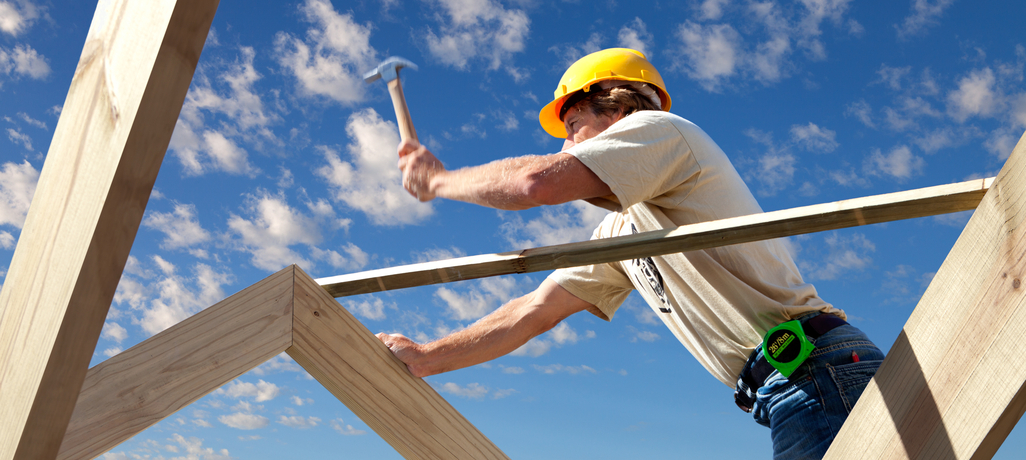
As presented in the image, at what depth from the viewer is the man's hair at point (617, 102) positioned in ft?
8.79

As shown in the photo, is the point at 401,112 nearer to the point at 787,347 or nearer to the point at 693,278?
the point at 693,278

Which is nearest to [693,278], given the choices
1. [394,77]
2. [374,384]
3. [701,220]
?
[701,220]

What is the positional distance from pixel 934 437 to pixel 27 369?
1612mm

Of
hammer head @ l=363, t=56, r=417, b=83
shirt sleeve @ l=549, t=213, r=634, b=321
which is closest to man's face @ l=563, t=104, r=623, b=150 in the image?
shirt sleeve @ l=549, t=213, r=634, b=321

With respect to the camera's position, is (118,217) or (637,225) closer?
(118,217)

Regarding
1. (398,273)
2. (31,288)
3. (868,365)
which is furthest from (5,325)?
(868,365)

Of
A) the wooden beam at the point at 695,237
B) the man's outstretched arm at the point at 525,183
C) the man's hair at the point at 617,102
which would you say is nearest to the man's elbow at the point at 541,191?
the man's outstretched arm at the point at 525,183

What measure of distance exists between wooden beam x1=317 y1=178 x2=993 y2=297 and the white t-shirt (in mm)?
372

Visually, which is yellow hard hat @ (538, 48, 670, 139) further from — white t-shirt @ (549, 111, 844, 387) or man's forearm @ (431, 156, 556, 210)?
man's forearm @ (431, 156, 556, 210)

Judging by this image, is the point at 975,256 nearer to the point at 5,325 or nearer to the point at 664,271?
the point at 664,271

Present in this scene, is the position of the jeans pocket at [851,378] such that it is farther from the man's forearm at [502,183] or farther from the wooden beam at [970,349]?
the man's forearm at [502,183]

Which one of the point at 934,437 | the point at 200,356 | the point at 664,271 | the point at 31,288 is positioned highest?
the point at 664,271

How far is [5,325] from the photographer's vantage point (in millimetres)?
950

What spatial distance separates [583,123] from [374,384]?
1465 mm
